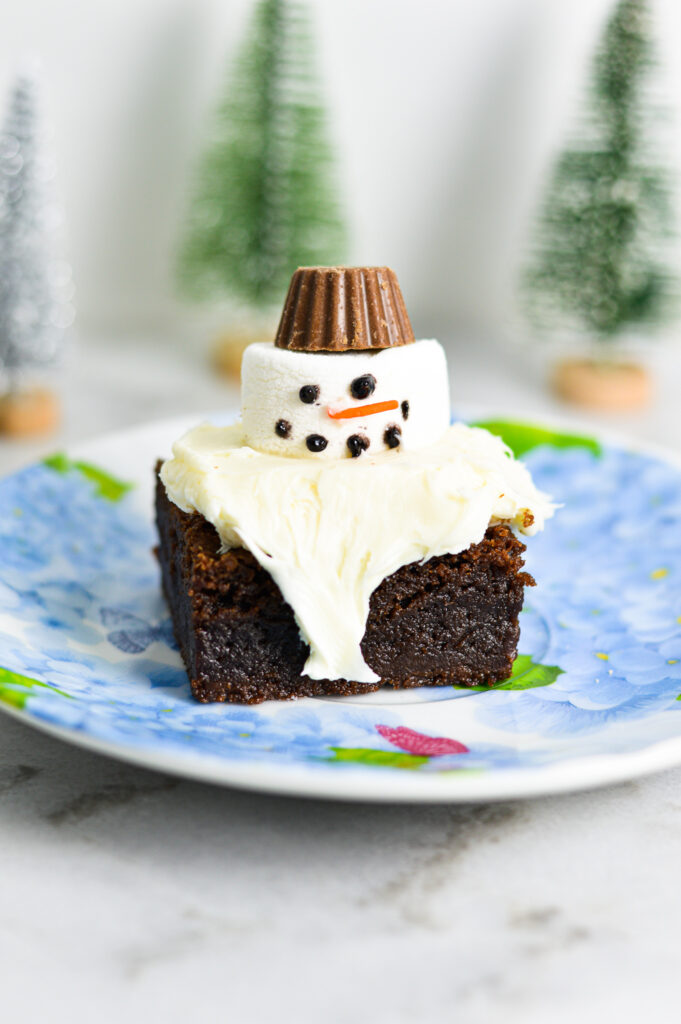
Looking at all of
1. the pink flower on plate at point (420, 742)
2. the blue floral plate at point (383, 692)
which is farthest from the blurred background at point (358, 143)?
the pink flower on plate at point (420, 742)

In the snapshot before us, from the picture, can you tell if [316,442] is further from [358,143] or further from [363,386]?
[358,143]

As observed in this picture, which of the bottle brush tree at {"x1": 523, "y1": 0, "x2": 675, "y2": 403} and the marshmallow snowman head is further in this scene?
the bottle brush tree at {"x1": 523, "y1": 0, "x2": 675, "y2": 403}

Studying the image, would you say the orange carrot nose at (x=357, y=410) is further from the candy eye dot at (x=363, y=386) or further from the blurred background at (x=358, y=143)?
the blurred background at (x=358, y=143)

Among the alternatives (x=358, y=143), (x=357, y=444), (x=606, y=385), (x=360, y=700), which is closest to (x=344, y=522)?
(x=357, y=444)

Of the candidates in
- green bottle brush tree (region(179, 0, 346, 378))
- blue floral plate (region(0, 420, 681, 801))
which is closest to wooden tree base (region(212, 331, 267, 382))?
green bottle brush tree (region(179, 0, 346, 378))

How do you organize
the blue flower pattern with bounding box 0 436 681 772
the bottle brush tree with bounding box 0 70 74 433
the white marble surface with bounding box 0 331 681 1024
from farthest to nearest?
the bottle brush tree with bounding box 0 70 74 433, the blue flower pattern with bounding box 0 436 681 772, the white marble surface with bounding box 0 331 681 1024

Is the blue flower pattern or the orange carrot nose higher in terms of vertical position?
the orange carrot nose

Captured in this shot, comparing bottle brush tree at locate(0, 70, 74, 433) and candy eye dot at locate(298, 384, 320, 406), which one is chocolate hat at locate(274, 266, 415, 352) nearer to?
candy eye dot at locate(298, 384, 320, 406)

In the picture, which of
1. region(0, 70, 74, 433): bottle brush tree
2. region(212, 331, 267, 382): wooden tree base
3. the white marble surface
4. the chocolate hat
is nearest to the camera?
the white marble surface

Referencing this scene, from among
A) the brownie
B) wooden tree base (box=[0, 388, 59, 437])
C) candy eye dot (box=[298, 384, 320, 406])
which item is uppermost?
candy eye dot (box=[298, 384, 320, 406])
